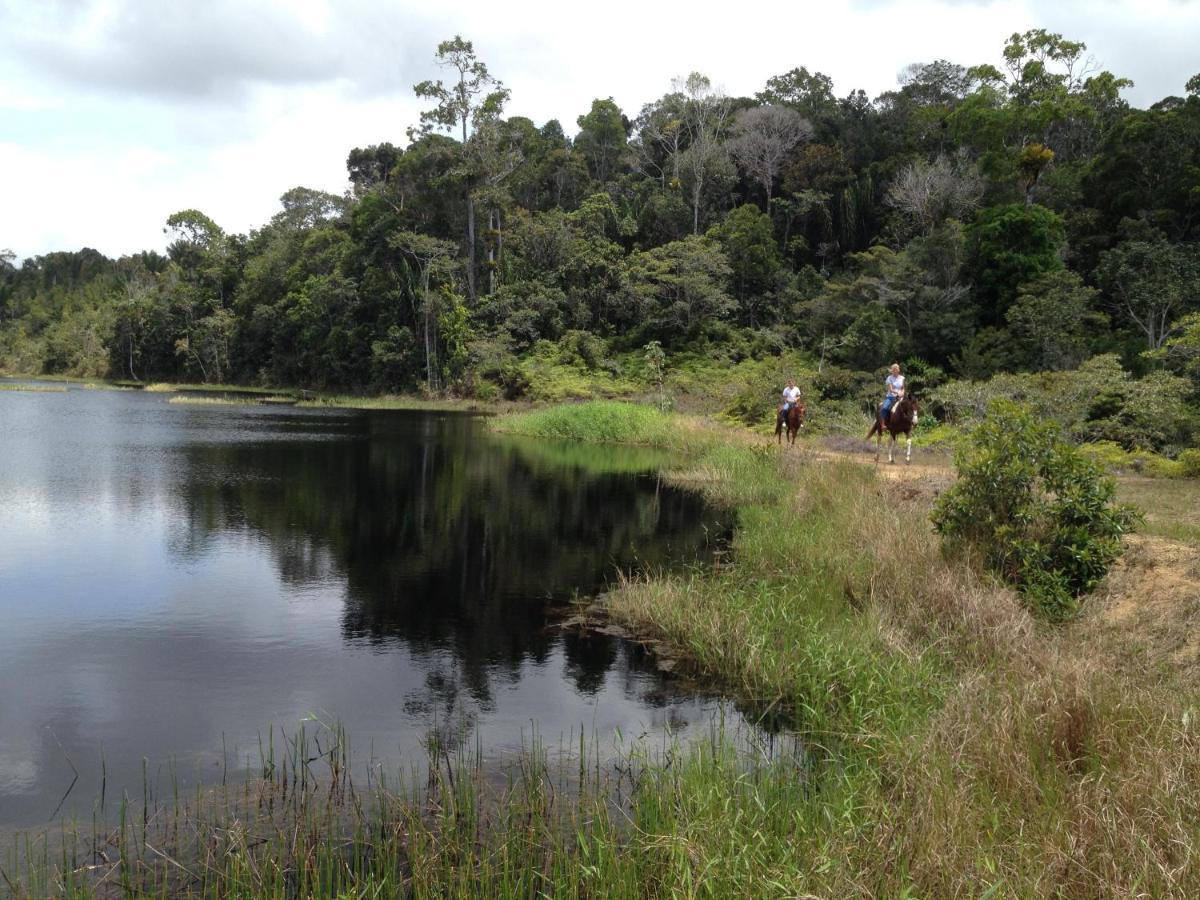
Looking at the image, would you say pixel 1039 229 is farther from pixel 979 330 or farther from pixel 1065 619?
pixel 1065 619

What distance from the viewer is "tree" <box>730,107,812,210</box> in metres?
53.2

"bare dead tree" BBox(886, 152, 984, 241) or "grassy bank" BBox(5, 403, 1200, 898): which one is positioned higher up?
"bare dead tree" BBox(886, 152, 984, 241)

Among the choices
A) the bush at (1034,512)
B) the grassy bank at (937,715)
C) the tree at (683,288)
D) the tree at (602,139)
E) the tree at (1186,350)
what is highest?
the tree at (602,139)

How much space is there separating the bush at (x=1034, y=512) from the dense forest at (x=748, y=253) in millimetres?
11387

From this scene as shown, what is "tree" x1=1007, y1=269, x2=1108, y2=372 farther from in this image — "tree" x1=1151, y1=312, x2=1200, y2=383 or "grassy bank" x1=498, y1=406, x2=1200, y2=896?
"grassy bank" x1=498, y1=406, x2=1200, y2=896

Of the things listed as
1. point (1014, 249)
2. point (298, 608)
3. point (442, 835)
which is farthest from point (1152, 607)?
point (1014, 249)

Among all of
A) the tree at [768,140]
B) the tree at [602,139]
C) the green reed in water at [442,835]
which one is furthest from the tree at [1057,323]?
the tree at [602,139]

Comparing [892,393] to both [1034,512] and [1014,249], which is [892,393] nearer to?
[1034,512]

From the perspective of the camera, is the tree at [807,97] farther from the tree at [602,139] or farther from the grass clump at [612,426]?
the grass clump at [612,426]

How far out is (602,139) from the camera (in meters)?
67.2

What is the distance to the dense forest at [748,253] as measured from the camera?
31688mm

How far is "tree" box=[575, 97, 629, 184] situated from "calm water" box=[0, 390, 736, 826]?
49.3 metres

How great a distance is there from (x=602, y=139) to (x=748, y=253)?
24798mm

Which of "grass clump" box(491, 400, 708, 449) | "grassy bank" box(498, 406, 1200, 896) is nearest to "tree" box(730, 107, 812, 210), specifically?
"grass clump" box(491, 400, 708, 449)
